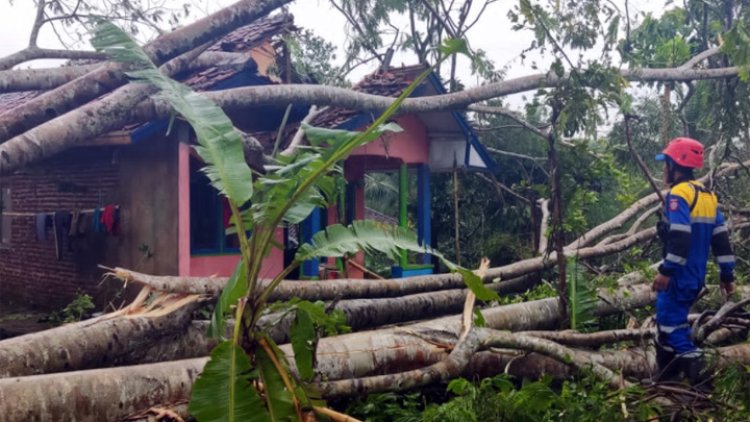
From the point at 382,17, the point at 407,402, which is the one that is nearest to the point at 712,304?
the point at 407,402

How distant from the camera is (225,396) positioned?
3590 mm

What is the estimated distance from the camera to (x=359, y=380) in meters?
4.92

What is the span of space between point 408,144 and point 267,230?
A: 321 inches

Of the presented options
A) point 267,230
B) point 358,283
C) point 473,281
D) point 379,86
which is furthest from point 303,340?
point 379,86

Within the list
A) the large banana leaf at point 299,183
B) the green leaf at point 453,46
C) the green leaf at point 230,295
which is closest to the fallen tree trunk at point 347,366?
the green leaf at point 230,295

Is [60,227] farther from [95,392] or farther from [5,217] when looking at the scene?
[95,392]

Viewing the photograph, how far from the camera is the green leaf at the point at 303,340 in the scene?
4449 mm

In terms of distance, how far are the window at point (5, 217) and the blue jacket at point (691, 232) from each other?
391 inches

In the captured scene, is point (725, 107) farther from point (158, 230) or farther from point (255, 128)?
point (158, 230)

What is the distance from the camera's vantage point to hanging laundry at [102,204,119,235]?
31.0 feet

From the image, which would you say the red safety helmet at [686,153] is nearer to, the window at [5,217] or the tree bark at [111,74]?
the tree bark at [111,74]

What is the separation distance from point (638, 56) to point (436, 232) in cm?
550

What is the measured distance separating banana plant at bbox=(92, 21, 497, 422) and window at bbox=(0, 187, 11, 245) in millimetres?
8523

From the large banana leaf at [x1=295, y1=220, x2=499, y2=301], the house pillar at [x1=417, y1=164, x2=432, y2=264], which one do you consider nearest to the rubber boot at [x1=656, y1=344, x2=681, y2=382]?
the large banana leaf at [x1=295, y1=220, x2=499, y2=301]
